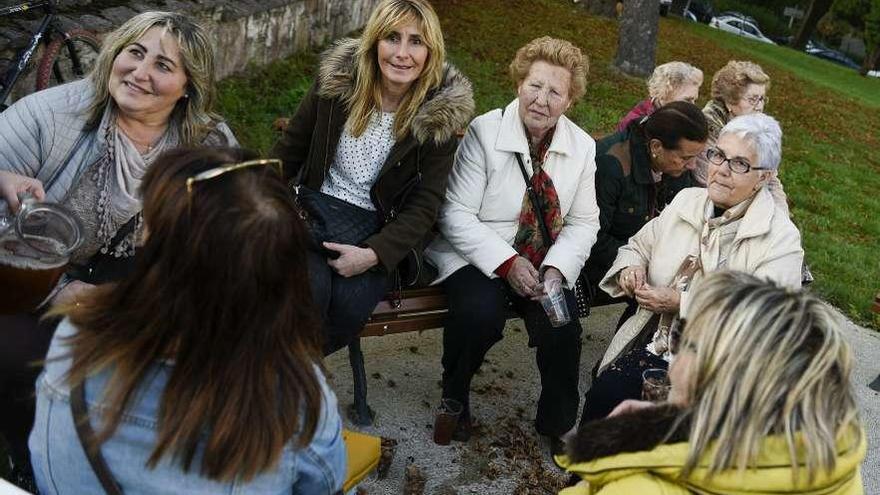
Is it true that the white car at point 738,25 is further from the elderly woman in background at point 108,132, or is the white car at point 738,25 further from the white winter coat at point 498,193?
the elderly woman in background at point 108,132

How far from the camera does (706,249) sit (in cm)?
365

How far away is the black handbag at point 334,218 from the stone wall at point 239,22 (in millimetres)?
2105

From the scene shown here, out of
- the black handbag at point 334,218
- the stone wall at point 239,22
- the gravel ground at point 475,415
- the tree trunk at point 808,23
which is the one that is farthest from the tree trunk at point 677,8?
the black handbag at point 334,218

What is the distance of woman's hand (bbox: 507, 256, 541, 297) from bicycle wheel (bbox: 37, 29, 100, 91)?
2722mm

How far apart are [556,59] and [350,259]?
49.7 inches

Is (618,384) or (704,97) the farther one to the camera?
(704,97)

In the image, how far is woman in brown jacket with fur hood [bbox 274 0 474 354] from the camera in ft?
12.1

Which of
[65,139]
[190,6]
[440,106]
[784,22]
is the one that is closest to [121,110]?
[65,139]

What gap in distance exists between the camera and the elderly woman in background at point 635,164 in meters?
4.31

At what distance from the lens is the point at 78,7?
5617 mm

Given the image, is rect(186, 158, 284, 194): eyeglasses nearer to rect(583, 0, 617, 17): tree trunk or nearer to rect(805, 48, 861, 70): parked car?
rect(583, 0, 617, 17): tree trunk

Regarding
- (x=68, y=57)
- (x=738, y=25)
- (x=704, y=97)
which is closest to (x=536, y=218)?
(x=68, y=57)

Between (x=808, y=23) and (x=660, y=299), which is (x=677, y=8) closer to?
(x=808, y=23)

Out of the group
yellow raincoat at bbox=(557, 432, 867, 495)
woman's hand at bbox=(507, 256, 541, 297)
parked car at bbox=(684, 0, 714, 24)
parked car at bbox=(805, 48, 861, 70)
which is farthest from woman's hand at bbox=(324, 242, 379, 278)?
parked car at bbox=(805, 48, 861, 70)
